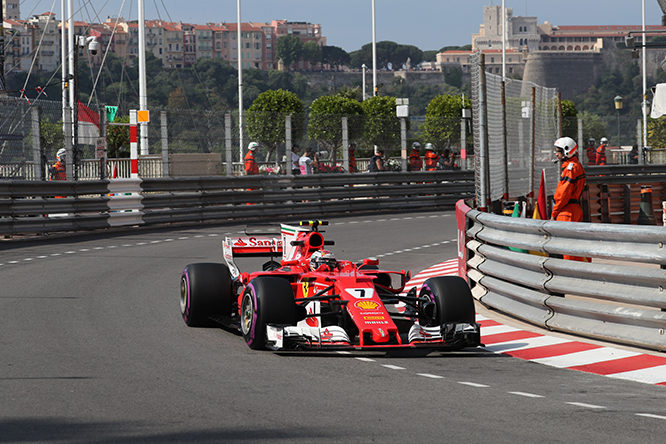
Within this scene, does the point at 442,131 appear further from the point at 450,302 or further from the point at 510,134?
the point at 450,302

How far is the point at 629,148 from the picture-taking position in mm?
29969

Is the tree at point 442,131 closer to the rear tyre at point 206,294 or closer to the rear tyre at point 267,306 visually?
the rear tyre at point 206,294

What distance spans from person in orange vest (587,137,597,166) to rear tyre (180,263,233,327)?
21.2 metres

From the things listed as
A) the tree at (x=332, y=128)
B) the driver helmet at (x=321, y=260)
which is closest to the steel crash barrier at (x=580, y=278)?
the driver helmet at (x=321, y=260)

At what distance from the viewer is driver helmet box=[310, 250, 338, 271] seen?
287 inches

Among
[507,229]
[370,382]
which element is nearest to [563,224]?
[507,229]

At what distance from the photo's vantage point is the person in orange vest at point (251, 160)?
20.3 m

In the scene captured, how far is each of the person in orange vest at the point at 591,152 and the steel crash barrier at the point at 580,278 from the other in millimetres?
19147

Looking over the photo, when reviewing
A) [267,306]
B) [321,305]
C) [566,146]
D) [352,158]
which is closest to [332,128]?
[352,158]

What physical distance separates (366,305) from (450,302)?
68cm

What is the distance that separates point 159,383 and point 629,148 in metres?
26.9

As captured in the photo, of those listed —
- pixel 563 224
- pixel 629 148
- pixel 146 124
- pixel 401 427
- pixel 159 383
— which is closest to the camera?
pixel 401 427

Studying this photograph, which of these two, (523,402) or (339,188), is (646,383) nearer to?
(523,402)

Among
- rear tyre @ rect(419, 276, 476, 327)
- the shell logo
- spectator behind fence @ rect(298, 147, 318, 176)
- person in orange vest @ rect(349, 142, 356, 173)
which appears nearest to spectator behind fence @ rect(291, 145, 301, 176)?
spectator behind fence @ rect(298, 147, 318, 176)
